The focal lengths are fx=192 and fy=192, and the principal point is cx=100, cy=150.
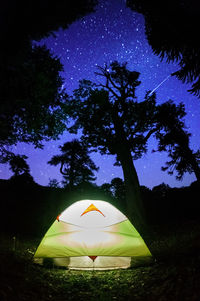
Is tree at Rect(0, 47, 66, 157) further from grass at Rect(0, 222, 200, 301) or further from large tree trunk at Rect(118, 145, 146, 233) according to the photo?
grass at Rect(0, 222, 200, 301)

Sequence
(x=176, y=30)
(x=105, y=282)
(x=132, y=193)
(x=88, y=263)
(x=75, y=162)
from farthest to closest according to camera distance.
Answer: (x=75, y=162) < (x=132, y=193) < (x=88, y=263) < (x=105, y=282) < (x=176, y=30)

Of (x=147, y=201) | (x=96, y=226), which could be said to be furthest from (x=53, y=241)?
(x=147, y=201)

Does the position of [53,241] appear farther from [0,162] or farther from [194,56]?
[0,162]

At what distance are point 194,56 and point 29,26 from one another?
676 centimetres

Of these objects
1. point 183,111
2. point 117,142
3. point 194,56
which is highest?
point 183,111

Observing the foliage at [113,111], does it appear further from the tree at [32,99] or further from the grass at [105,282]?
the grass at [105,282]

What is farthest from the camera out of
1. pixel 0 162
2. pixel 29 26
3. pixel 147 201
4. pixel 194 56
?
pixel 147 201

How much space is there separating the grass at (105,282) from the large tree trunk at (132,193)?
6683 millimetres

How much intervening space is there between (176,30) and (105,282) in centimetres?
571

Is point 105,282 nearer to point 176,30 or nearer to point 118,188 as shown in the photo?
point 176,30

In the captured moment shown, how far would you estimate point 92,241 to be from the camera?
5.53 meters

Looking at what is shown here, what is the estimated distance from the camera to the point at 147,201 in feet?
83.2

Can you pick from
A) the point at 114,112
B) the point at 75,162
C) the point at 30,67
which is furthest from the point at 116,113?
the point at 75,162

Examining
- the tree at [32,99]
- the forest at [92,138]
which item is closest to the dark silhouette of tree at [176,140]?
the forest at [92,138]
